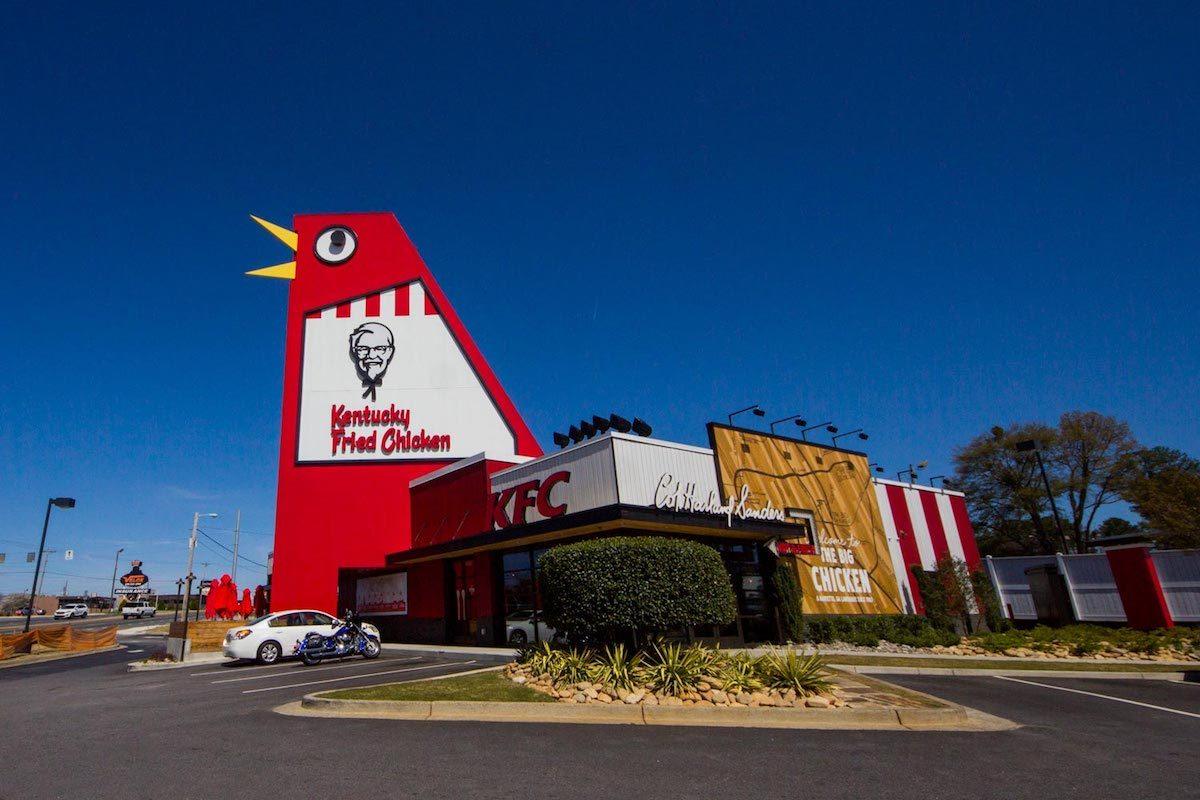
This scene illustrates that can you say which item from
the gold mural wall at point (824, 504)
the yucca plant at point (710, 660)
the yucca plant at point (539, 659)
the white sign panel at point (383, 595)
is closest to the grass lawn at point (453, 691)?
the yucca plant at point (539, 659)

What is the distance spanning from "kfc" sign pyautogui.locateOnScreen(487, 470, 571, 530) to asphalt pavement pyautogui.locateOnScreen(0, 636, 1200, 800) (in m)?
10.3

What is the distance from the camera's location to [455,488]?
25359 mm

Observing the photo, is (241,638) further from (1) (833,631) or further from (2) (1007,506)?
(2) (1007,506)

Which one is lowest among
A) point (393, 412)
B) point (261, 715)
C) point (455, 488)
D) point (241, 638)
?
point (261, 715)

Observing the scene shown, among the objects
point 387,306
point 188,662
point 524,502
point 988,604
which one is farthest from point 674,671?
point 387,306

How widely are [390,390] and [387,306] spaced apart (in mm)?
4295

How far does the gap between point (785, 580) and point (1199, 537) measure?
27549 mm

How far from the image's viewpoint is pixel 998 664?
16.4 meters

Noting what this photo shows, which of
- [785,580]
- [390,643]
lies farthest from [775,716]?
[390,643]

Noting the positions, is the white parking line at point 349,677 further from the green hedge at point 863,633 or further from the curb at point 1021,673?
the green hedge at point 863,633

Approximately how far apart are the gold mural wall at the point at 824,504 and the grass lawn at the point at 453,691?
40.6 feet

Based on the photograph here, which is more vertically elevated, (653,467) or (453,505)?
(453,505)

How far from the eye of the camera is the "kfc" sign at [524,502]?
20250mm

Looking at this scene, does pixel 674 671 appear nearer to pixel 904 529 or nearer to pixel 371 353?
pixel 904 529
